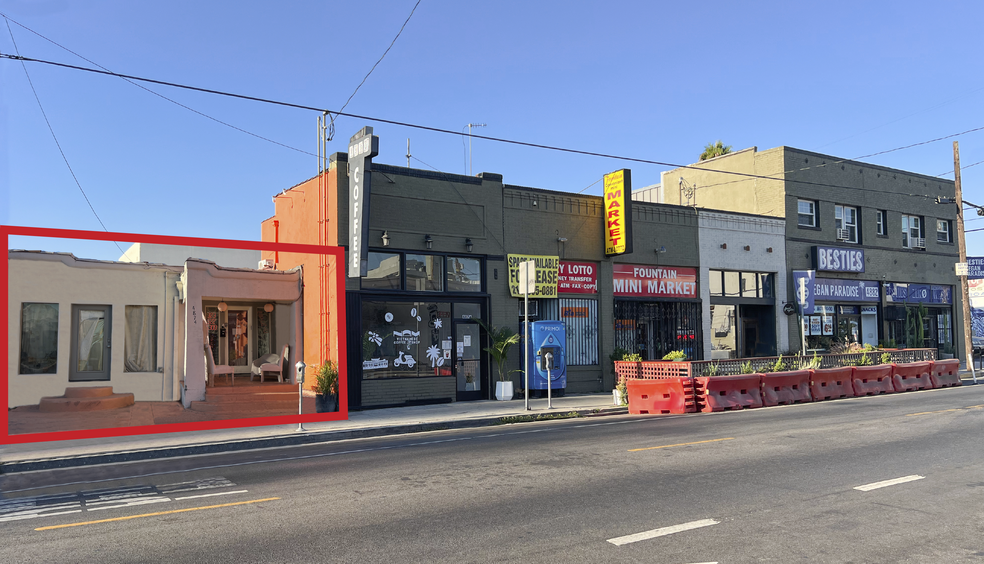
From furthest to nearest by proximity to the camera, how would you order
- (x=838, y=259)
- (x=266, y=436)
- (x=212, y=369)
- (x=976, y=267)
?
(x=976, y=267) < (x=838, y=259) < (x=212, y=369) < (x=266, y=436)

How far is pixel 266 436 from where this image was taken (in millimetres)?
12719

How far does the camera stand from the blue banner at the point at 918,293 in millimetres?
29989

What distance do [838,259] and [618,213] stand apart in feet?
40.7

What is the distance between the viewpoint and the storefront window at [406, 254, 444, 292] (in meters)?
18.0

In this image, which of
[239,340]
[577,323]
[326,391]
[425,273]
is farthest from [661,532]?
[239,340]

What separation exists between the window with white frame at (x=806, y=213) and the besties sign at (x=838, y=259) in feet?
3.70

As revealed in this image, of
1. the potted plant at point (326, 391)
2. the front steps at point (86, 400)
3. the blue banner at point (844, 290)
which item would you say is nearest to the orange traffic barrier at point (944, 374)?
the blue banner at point (844, 290)

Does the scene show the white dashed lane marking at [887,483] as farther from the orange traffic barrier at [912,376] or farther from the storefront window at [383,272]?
the orange traffic barrier at [912,376]

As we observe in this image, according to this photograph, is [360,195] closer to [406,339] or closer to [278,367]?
[406,339]

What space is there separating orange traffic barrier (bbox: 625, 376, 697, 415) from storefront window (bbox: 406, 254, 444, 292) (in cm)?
560

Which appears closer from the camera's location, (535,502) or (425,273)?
(535,502)

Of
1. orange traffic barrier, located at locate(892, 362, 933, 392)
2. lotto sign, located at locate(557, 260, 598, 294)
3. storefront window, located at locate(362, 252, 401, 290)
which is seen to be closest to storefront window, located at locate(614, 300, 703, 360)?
lotto sign, located at locate(557, 260, 598, 294)

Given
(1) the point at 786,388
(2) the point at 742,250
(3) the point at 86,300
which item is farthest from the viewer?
(2) the point at 742,250

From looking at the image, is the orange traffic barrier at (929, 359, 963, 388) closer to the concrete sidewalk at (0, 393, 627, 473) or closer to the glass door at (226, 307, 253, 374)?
the concrete sidewalk at (0, 393, 627, 473)
